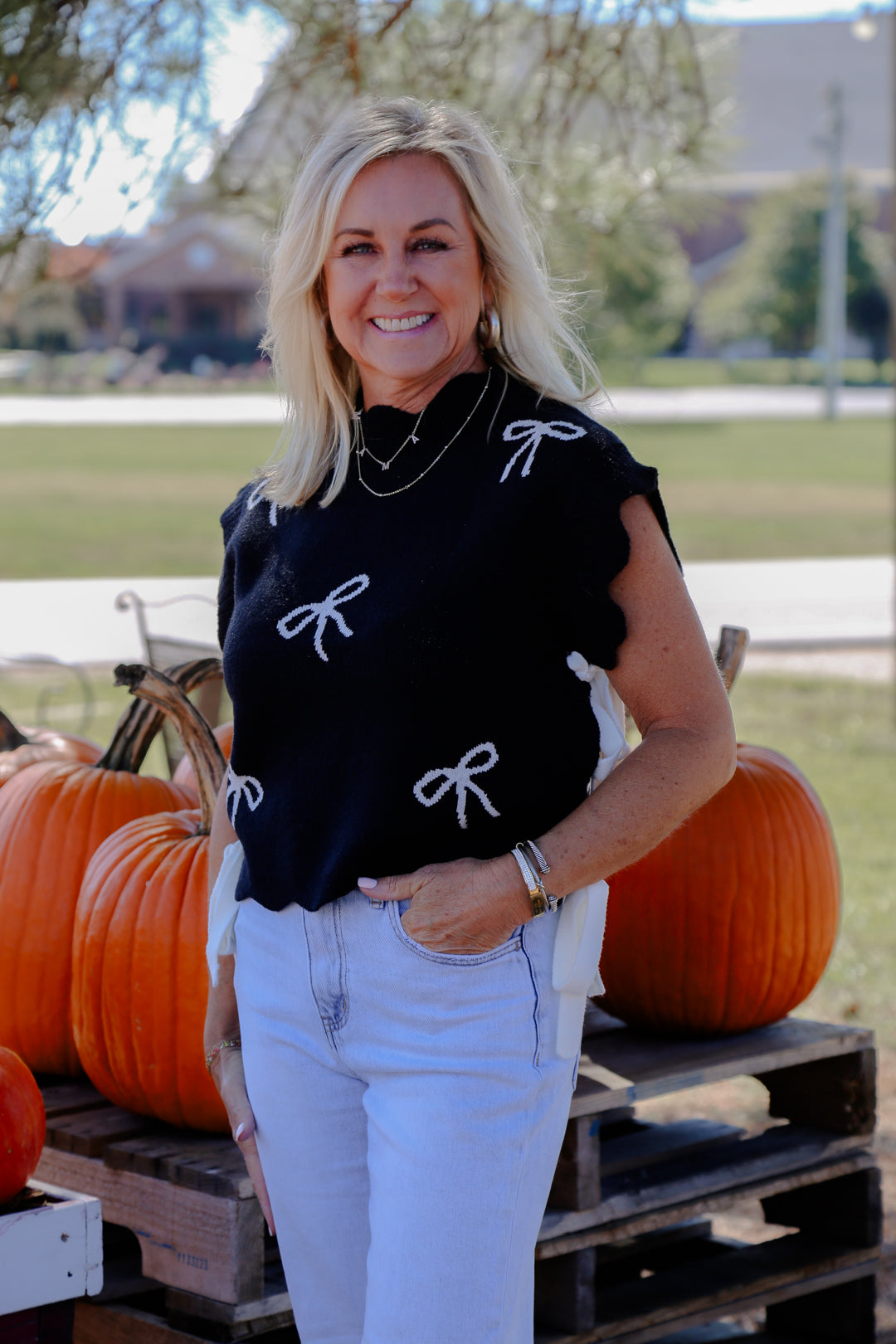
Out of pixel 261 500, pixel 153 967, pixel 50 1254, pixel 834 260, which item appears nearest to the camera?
pixel 50 1254

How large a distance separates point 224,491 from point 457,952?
21.2 metres

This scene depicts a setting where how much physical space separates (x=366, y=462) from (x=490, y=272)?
0.86 feet

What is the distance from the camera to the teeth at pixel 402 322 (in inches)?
75.5

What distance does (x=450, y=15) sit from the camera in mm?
4613

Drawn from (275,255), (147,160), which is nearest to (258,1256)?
(275,255)

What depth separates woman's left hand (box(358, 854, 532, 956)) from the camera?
1731 millimetres

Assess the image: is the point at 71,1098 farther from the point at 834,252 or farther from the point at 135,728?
the point at 834,252

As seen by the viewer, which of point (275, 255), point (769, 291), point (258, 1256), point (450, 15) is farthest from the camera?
point (769, 291)

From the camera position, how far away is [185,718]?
2.59 meters

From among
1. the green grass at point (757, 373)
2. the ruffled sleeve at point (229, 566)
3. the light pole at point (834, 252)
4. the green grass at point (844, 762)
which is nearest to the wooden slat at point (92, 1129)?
the ruffled sleeve at point (229, 566)

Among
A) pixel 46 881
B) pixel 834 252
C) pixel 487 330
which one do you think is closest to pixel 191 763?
pixel 46 881

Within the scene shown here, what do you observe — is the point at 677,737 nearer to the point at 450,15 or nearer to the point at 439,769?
the point at 439,769

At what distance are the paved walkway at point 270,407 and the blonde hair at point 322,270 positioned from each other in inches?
1300

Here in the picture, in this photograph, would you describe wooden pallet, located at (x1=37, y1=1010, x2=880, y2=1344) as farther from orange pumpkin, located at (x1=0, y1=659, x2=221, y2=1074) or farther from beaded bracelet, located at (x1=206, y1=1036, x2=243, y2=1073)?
beaded bracelet, located at (x1=206, y1=1036, x2=243, y2=1073)
